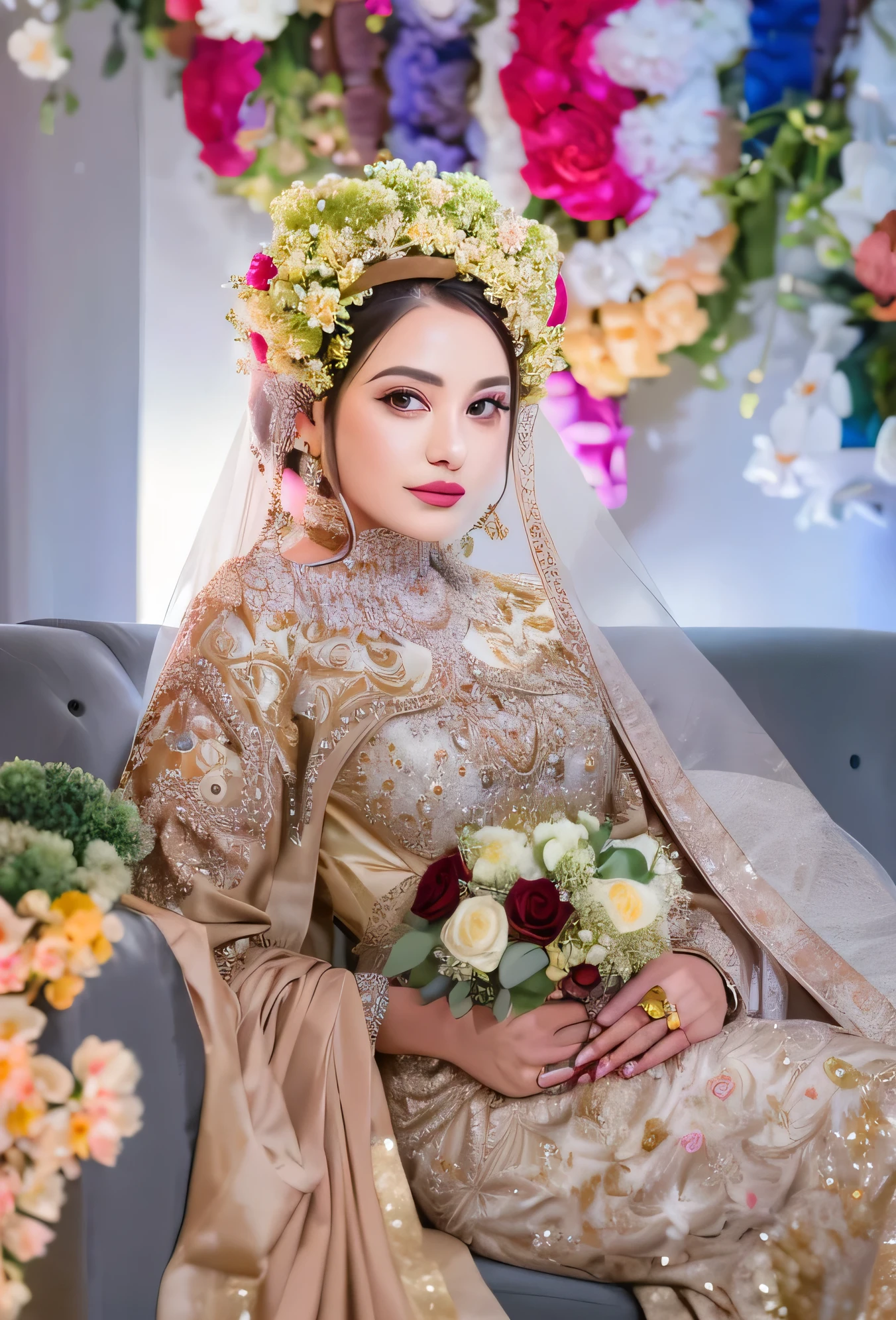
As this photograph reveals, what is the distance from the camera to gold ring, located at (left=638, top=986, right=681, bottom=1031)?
46.5 inches

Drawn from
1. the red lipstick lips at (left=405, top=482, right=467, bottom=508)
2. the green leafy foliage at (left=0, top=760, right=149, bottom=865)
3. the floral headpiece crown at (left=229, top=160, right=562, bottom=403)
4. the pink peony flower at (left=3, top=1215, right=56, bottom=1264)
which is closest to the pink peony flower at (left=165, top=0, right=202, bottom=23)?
the floral headpiece crown at (left=229, top=160, right=562, bottom=403)

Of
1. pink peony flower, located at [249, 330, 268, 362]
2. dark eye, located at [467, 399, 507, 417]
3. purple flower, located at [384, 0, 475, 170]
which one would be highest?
purple flower, located at [384, 0, 475, 170]

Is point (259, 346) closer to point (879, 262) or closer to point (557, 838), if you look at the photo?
point (557, 838)

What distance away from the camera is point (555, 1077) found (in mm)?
1168

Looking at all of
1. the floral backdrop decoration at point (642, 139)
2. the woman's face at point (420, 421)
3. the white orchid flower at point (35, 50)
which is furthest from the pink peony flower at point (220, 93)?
the woman's face at point (420, 421)

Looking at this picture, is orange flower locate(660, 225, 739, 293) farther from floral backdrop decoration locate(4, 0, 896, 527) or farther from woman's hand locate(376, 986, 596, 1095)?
woman's hand locate(376, 986, 596, 1095)

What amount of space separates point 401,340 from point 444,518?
231 mm

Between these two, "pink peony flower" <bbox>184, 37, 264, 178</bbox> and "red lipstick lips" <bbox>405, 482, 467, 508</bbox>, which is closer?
"red lipstick lips" <bbox>405, 482, 467, 508</bbox>

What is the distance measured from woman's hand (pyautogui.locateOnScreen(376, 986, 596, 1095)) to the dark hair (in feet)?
2.28

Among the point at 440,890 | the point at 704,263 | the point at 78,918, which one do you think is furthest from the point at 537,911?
the point at 704,263

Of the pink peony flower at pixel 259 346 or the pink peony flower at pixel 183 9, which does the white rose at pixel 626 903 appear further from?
the pink peony flower at pixel 183 9

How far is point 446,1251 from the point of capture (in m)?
1.13

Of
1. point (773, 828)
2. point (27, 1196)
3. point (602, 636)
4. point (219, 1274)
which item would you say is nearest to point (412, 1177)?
point (219, 1274)

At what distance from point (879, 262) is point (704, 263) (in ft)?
1.08
